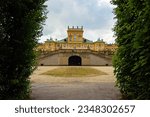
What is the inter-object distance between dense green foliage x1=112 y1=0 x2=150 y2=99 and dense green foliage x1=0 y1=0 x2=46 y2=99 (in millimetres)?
3429

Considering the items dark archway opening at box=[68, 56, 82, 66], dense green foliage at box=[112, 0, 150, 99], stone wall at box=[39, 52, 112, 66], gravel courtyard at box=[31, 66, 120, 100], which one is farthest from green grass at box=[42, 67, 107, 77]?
dark archway opening at box=[68, 56, 82, 66]

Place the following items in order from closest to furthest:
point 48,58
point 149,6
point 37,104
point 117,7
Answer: point 37,104, point 149,6, point 117,7, point 48,58

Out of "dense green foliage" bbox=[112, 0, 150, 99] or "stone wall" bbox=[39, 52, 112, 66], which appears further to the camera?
"stone wall" bbox=[39, 52, 112, 66]

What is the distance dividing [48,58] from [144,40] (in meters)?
69.7

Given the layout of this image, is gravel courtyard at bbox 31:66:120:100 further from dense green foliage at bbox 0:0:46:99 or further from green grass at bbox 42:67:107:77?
green grass at bbox 42:67:107:77

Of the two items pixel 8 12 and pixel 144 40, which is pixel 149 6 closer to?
pixel 144 40

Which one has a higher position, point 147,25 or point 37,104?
point 147,25

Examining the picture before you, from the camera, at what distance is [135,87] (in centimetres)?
1041

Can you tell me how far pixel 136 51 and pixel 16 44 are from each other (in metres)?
4.24

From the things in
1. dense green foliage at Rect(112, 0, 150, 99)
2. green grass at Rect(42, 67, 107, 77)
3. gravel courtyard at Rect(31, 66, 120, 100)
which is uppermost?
dense green foliage at Rect(112, 0, 150, 99)

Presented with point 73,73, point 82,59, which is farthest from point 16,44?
point 82,59

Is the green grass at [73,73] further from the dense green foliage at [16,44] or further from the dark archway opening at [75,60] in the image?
the dark archway opening at [75,60]

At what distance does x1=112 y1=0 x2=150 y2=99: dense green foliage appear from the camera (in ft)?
25.5

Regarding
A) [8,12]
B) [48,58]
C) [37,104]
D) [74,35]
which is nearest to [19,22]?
[8,12]
